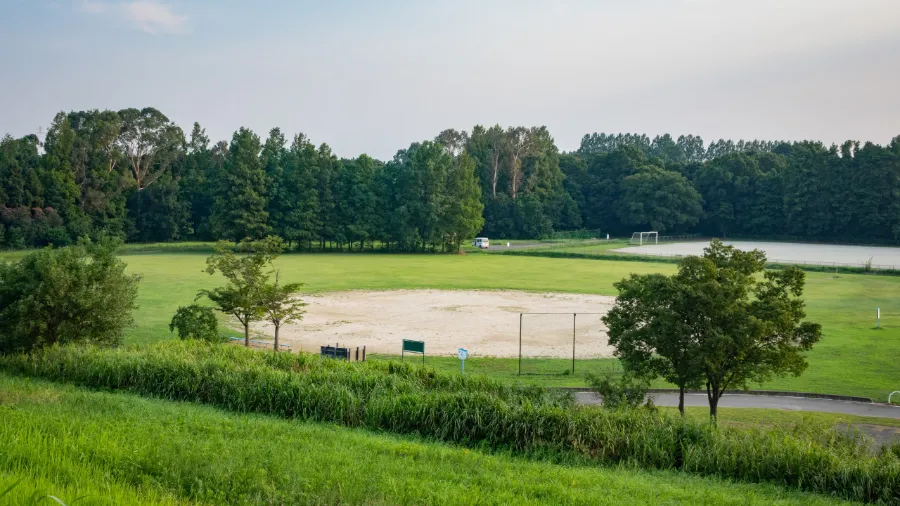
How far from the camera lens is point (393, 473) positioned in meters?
8.62

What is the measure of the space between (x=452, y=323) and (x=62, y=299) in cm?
1967

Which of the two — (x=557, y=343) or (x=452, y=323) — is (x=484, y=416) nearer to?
(x=557, y=343)

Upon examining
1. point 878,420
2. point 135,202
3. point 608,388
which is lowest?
point 878,420

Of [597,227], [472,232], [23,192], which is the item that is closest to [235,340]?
[472,232]

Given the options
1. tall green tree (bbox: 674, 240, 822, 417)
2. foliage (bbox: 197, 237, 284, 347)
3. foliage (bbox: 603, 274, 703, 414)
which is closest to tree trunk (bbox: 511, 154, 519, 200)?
foliage (bbox: 197, 237, 284, 347)

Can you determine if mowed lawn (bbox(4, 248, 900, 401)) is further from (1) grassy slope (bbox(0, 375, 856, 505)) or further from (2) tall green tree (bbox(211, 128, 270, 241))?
(1) grassy slope (bbox(0, 375, 856, 505))

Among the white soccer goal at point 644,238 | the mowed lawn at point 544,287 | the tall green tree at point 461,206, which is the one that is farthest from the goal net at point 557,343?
the white soccer goal at point 644,238

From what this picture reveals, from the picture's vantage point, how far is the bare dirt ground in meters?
29.6

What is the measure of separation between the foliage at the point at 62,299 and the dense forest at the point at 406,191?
2591 inches

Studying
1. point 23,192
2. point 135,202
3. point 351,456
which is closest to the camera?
point 351,456

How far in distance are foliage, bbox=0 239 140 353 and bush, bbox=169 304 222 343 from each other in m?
3.58

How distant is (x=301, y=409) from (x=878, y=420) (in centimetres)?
1568

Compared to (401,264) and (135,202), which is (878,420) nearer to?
(401,264)

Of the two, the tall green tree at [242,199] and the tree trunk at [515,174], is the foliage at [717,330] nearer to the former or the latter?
the tall green tree at [242,199]
